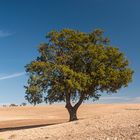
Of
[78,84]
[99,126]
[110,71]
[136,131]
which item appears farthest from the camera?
[110,71]

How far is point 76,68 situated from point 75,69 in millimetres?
183

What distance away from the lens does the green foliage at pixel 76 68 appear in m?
44.6

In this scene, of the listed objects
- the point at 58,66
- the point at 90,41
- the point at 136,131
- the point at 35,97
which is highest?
the point at 90,41

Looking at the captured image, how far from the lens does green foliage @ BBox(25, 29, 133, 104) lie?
4456 cm

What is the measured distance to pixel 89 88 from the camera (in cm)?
4750

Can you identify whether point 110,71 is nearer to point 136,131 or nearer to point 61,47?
point 61,47

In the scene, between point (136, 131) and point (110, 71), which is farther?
point (110, 71)

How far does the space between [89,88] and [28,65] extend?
797 cm

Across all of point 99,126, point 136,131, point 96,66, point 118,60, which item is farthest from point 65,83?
point 136,131

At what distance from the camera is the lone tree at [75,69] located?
4459cm

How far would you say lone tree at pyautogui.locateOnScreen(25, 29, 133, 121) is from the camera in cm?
4459

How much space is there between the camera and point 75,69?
46688 millimetres

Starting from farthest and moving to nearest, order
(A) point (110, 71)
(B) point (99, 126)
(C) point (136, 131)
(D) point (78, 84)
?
(A) point (110, 71)
(D) point (78, 84)
(B) point (99, 126)
(C) point (136, 131)

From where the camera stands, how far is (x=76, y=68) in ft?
153
